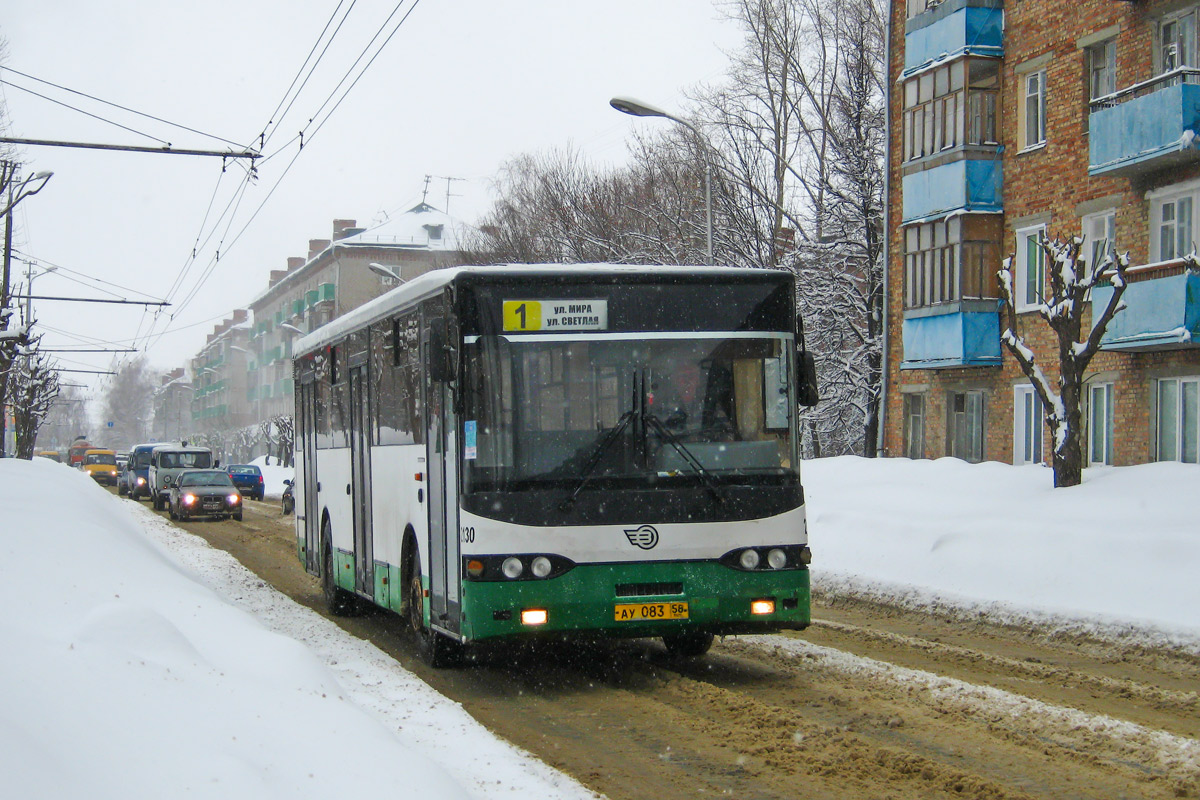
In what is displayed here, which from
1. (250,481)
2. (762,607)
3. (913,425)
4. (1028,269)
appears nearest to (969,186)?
(1028,269)

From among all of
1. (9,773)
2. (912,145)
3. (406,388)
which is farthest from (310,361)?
(912,145)

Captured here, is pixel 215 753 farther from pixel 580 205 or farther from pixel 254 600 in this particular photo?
pixel 580 205

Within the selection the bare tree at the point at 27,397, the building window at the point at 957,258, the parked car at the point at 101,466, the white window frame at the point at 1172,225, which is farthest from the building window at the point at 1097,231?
the parked car at the point at 101,466

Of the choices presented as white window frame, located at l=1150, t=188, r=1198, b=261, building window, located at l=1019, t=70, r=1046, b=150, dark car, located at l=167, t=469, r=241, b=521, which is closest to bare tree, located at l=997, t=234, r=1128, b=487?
white window frame, located at l=1150, t=188, r=1198, b=261

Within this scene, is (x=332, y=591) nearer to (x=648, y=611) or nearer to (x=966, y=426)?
(x=648, y=611)

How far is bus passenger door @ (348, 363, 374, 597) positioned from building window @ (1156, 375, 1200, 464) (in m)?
14.6

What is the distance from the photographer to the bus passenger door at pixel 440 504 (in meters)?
9.52

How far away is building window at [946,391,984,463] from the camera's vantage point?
1118 inches

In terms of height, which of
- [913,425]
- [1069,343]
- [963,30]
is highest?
[963,30]

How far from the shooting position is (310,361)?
53.9 feet

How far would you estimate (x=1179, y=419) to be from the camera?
73.6 ft

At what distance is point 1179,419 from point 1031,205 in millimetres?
6031

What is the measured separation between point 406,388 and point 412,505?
964mm

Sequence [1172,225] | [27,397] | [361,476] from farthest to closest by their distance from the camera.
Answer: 1. [27,397]
2. [1172,225]
3. [361,476]
